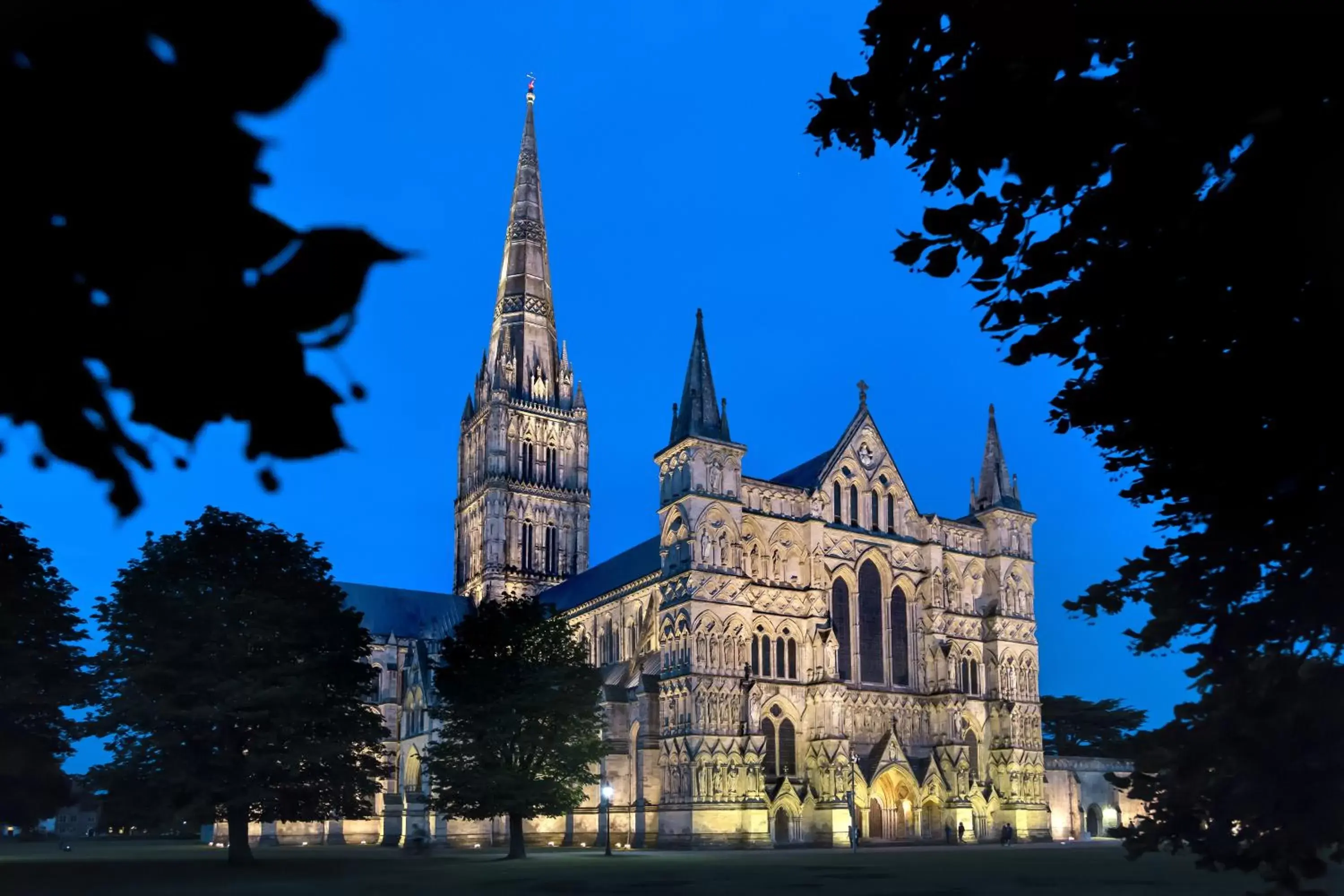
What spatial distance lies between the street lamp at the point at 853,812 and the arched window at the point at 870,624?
493 cm

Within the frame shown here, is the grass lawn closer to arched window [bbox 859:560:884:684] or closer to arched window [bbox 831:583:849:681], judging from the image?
arched window [bbox 831:583:849:681]

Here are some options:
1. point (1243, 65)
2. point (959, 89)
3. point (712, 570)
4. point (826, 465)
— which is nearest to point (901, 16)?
point (959, 89)

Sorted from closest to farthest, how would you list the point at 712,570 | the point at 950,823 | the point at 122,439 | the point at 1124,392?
the point at 122,439 → the point at 1124,392 → the point at 712,570 → the point at 950,823

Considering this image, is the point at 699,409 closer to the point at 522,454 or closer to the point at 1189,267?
the point at 522,454

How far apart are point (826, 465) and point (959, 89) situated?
54.5m

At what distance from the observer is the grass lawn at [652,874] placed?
25516 millimetres

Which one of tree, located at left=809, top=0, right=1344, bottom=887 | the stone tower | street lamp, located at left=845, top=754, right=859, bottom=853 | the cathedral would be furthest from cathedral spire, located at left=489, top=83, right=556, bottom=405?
tree, located at left=809, top=0, right=1344, bottom=887

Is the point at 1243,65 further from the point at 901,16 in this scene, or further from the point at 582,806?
the point at 582,806

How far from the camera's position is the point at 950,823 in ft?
190

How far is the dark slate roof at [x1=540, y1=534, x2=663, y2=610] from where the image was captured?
6900 cm

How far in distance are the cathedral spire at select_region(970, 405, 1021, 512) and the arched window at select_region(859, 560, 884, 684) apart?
32.6 ft

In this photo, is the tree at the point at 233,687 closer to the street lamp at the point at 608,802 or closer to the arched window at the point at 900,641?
the street lamp at the point at 608,802

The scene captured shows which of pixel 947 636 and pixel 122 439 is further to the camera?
pixel 947 636

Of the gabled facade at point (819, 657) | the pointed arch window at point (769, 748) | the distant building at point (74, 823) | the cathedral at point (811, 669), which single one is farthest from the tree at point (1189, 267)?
the distant building at point (74, 823)
